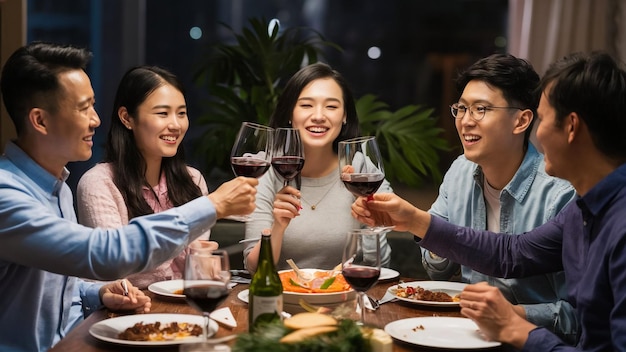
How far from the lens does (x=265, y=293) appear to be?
6.23 ft

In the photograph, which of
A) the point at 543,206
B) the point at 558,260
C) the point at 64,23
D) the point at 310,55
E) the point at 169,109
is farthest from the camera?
the point at 64,23

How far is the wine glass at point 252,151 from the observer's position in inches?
85.0

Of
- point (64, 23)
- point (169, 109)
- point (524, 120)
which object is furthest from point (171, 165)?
point (64, 23)

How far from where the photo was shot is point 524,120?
264 centimetres

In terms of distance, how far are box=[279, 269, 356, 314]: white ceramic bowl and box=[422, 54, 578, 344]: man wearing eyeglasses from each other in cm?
61

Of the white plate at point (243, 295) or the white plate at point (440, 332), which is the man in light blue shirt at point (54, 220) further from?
the white plate at point (440, 332)

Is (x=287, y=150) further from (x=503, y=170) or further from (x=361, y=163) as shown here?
(x=503, y=170)

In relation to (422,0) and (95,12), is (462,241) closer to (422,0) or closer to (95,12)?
(422,0)

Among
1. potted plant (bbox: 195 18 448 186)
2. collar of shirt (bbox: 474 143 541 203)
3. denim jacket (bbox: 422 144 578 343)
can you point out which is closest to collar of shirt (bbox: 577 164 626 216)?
denim jacket (bbox: 422 144 578 343)

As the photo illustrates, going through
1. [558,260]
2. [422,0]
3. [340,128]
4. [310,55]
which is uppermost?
[422,0]

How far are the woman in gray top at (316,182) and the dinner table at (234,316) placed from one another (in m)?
0.60

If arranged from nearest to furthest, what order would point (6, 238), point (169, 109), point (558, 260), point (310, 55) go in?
point (6, 238), point (558, 260), point (169, 109), point (310, 55)

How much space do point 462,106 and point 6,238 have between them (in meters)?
1.55

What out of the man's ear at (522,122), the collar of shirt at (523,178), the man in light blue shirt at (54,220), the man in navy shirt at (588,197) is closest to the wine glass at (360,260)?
the man in navy shirt at (588,197)
